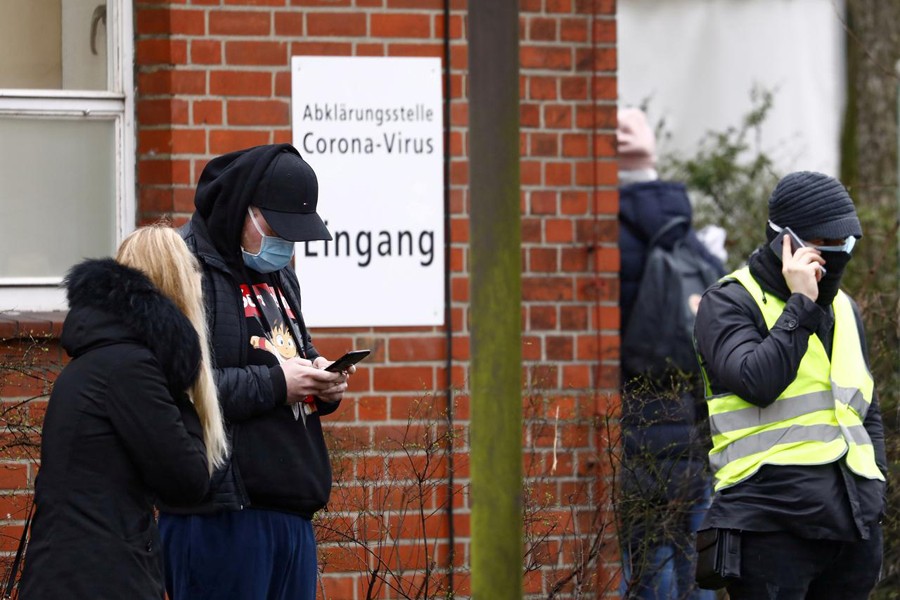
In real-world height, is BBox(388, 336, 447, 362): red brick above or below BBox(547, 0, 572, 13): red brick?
below

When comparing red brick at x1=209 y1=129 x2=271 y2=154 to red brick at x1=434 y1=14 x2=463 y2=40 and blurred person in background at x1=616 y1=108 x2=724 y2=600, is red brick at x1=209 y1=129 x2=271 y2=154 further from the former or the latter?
blurred person in background at x1=616 y1=108 x2=724 y2=600

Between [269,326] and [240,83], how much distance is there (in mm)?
1749

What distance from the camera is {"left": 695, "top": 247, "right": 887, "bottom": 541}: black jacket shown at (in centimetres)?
431

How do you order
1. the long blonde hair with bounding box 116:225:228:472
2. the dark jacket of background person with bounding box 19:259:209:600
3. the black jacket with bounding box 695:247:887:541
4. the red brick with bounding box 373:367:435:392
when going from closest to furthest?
the dark jacket of background person with bounding box 19:259:209:600 → the long blonde hair with bounding box 116:225:228:472 → the black jacket with bounding box 695:247:887:541 → the red brick with bounding box 373:367:435:392

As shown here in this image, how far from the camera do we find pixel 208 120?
554 centimetres

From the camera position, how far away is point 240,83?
18.3ft

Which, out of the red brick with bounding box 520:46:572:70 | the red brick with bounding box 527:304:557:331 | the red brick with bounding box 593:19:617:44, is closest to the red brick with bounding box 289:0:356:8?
the red brick with bounding box 520:46:572:70

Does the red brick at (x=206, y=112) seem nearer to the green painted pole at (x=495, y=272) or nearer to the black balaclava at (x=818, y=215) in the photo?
the black balaclava at (x=818, y=215)

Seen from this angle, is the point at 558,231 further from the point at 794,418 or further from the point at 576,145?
the point at 794,418

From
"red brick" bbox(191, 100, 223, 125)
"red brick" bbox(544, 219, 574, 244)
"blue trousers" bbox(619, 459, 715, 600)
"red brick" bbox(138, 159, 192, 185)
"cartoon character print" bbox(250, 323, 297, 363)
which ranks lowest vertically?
"blue trousers" bbox(619, 459, 715, 600)

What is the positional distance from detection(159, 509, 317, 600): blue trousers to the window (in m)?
1.93

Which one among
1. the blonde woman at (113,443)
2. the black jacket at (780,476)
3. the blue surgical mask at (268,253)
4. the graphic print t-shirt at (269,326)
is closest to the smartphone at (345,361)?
the graphic print t-shirt at (269,326)

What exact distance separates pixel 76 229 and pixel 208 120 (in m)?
0.66

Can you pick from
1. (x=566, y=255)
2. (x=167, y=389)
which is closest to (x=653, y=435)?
(x=566, y=255)
